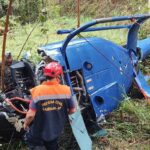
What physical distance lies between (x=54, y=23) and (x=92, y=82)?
6.49m

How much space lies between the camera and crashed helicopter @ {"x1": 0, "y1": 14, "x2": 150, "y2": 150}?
531 centimetres

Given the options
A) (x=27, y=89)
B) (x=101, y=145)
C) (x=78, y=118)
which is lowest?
(x=101, y=145)

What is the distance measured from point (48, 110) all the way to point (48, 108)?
0.07ft

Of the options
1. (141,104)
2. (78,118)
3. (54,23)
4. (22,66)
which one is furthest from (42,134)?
(54,23)

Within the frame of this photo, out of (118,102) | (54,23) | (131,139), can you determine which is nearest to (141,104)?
(118,102)

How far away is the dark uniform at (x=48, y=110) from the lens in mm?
4586

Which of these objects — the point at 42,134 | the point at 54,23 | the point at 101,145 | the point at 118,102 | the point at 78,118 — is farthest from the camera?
the point at 54,23

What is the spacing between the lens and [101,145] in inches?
227

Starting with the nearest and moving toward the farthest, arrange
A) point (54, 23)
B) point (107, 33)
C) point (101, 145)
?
point (101, 145)
point (107, 33)
point (54, 23)

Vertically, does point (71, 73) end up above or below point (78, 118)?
above

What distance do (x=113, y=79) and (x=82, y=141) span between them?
53.4 inches

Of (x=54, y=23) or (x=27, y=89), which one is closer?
(x=27, y=89)

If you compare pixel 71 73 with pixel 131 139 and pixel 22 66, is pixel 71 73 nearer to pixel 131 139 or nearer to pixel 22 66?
pixel 22 66

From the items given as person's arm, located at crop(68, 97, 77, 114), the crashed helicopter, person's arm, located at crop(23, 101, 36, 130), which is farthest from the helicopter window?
person's arm, located at crop(23, 101, 36, 130)
